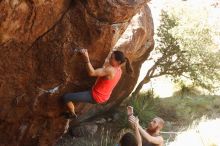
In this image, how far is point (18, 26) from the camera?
8383 millimetres

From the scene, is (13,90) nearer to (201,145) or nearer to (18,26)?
(18,26)

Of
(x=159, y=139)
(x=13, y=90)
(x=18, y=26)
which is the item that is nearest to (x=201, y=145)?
(x=159, y=139)

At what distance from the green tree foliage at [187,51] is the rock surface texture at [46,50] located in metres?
7.00

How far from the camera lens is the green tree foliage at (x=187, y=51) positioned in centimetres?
1609

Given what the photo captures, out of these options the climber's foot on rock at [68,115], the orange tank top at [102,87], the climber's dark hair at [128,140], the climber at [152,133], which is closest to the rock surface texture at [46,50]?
the climber's foot on rock at [68,115]

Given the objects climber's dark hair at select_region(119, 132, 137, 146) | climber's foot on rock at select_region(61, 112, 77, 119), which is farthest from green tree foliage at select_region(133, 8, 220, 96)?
climber's dark hair at select_region(119, 132, 137, 146)

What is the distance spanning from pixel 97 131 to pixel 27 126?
5.14 m

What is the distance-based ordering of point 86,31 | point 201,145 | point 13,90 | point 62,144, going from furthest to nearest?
point 62,144 < point 201,145 < point 13,90 < point 86,31

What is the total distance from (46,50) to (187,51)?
8478 millimetres

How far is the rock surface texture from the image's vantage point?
332 inches

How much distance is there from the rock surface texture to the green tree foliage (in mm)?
7005

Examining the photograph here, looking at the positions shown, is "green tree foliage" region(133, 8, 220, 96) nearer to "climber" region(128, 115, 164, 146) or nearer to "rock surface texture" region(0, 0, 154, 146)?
"rock surface texture" region(0, 0, 154, 146)

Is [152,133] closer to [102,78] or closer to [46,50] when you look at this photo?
[102,78]

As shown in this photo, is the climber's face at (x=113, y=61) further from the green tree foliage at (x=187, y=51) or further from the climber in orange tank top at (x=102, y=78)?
the green tree foliage at (x=187, y=51)
